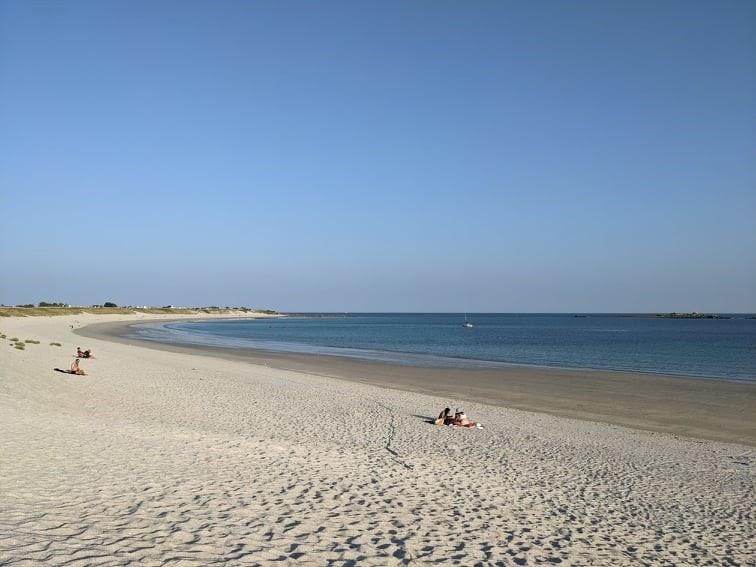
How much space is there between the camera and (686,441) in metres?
14.3

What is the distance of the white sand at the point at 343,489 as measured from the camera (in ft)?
20.9

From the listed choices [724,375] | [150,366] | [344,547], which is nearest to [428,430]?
[344,547]

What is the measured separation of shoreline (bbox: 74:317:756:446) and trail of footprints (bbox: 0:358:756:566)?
3.05 metres

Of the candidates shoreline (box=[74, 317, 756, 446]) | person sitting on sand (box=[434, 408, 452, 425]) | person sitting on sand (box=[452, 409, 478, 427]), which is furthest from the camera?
shoreline (box=[74, 317, 756, 446])

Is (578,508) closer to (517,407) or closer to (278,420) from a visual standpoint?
(278,420)

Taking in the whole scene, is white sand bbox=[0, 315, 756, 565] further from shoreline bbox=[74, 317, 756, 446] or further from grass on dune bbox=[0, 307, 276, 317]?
grass on dune bbox=[0, 307, 276, 317]

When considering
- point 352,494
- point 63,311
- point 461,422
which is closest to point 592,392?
point 461,422

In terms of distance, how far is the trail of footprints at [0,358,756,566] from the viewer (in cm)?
631

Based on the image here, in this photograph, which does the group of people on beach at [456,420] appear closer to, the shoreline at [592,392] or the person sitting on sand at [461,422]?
the person sitting on sand at [461,422]

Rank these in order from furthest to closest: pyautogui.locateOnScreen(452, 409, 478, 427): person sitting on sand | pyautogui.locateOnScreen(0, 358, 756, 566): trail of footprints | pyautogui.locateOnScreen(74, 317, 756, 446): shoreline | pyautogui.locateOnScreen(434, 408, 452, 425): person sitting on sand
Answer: pyautogui.locateOnScreen(74, 317, 756, 446): shoreline → pyautogui.locateOnScreen(434, 408, 452, 425): person sitting on sand → pyautogui.locateOnScreen(452, 409, 478, 427): person sitting on sand → pyautogui.locateOnScreen(0, 358, 756, 566): trail of footprints

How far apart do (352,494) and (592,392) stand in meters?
17.6

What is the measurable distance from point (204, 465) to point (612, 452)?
8.62 metres

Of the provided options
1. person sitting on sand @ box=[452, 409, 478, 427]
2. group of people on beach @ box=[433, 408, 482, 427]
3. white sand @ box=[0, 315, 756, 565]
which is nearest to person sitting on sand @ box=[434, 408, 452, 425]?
group of people on beach @ box=[433, 408, 482, 427]

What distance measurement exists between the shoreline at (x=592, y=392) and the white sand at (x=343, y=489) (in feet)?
7.95
